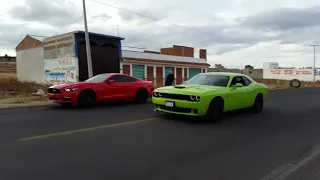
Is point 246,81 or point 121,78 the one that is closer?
point 246,81

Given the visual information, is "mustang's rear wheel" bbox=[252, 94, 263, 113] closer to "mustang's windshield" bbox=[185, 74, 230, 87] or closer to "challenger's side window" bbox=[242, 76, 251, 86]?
"challenger's side window" bbox=[242, 76, 251, 86]

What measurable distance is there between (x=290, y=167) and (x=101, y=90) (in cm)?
915

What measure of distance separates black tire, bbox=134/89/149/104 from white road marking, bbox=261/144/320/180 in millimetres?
9219

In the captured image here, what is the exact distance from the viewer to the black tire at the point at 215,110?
30.0ft

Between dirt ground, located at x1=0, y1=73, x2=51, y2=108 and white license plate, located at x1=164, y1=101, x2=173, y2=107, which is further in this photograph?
dirt ground, located at x1=0, y1=73, x2=51, y2=108

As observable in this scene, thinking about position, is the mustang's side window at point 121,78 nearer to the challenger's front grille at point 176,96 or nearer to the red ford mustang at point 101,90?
the red ford mustang at point 101,90

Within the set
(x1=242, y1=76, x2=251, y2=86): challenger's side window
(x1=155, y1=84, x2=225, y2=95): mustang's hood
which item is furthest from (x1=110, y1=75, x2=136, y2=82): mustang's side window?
(x1=242, y1=76, x2=251, y2=86): challenger's side window

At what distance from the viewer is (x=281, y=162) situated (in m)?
5.52

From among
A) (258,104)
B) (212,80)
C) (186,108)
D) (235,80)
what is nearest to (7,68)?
(258,104)

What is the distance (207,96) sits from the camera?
897 cm

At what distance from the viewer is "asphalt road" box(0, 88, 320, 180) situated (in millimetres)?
4783

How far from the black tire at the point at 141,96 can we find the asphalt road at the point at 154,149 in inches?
195

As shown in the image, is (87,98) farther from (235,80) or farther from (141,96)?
(235,80)

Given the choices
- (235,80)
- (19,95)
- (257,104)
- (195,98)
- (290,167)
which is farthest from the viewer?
(19,95)
